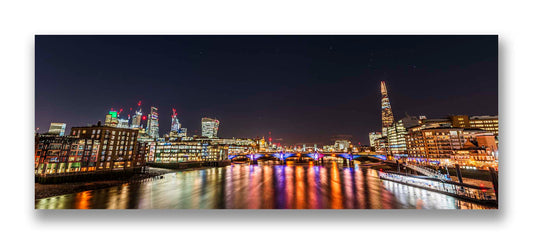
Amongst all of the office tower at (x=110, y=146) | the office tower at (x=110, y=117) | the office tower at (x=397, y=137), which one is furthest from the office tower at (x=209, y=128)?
the office tower at (x=110, y=117)

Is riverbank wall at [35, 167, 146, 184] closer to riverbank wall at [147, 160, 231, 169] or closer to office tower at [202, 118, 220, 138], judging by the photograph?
riverbank wall at [147, 160, 231, 169]

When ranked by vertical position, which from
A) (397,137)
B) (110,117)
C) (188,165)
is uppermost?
(110,117)

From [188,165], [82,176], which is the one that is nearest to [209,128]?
[188,165]

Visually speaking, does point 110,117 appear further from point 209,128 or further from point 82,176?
point 209,128

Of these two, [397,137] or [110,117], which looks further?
[397,137]

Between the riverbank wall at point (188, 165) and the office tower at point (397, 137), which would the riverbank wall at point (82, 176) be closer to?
the riverbank wall at point (188, 165)

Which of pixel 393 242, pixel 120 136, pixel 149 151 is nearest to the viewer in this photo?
pixel 393 242

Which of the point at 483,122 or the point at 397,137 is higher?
the point at 483,122

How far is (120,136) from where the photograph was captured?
2125 cm

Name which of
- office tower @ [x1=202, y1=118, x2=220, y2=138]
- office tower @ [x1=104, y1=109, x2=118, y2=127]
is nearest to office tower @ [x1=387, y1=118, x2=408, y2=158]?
office tower @ [x1=104, y1=109, x2=118, y2=127]

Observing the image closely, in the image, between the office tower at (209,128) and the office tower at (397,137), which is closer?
the office tower at (397,137)
